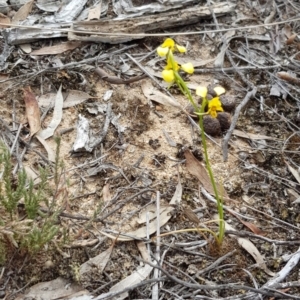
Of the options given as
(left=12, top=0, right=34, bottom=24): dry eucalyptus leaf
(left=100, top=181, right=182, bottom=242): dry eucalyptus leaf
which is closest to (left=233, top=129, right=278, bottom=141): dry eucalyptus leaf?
(left=100, top=181, right=182, bottom=242): dry eucalyptus leaf

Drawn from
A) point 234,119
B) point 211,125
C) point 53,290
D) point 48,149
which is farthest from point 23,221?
point 234,119

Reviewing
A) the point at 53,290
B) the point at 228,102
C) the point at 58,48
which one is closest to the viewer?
the point at 53,290

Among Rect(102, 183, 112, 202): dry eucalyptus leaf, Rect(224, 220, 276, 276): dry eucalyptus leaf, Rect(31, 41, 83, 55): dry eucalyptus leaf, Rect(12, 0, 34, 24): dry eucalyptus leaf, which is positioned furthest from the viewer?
Rect(12, 0, 34, 24): dry eucalyptus leaf

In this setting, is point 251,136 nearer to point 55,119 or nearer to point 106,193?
point 106,193

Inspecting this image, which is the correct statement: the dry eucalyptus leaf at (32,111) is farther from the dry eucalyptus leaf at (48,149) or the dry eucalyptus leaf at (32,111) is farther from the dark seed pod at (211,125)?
the dark seed pod at (211,125)

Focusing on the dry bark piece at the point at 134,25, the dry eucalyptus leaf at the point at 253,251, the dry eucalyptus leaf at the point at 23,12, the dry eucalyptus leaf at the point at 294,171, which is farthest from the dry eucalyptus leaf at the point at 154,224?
the dry eucalyptus leaf at the point at 23,12

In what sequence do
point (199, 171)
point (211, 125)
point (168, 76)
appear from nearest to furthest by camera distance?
point (168, 76), point (199, 171), point (211, 125)

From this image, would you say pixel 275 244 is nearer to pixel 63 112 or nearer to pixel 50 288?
pixel 50 288

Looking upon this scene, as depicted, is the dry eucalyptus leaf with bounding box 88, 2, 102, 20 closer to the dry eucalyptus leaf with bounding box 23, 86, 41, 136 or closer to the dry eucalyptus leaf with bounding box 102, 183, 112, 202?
the dry eucalyptus leaf with bounding box 23, 86, 41, 136
